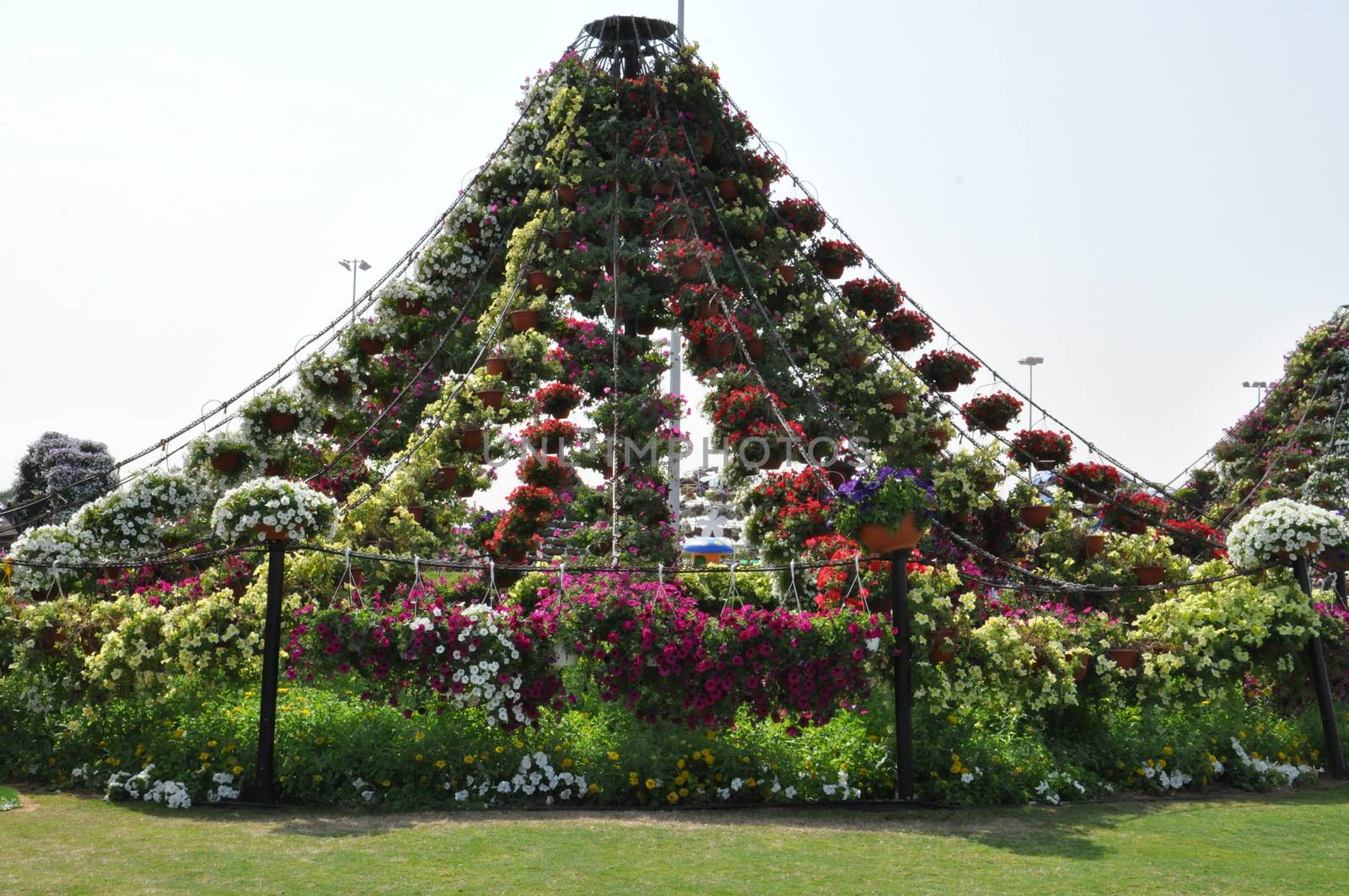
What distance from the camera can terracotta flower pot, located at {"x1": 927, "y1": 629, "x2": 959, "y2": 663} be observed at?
969 centimetres

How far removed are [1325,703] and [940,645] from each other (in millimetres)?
4219

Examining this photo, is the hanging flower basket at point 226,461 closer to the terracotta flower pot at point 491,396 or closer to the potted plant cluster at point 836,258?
the terracotta flower pot at point 491,396

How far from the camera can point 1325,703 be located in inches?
445

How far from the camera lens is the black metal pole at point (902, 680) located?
9312mm

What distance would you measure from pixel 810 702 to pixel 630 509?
520 cm

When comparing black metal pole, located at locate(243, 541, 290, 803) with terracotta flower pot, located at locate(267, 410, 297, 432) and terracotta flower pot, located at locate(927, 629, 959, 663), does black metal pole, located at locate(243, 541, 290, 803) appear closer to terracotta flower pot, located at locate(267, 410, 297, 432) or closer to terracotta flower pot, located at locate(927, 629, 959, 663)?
terracotta flower pot, located at locate(927, 629, 959, 663)

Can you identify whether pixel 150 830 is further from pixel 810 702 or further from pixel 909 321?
pixel 909 321

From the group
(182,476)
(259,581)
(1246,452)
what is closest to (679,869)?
(259,581)

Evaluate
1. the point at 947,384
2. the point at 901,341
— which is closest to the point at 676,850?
the point at 947,384

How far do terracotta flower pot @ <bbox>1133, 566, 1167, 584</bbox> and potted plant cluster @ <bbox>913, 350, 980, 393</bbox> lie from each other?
405cm

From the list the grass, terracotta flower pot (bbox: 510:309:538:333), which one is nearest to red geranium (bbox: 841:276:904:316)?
terracotta flower pot (bbox: 510:309:538:333)

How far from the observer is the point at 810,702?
9.32 meters

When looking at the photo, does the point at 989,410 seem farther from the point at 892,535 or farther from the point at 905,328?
the point at 892,535

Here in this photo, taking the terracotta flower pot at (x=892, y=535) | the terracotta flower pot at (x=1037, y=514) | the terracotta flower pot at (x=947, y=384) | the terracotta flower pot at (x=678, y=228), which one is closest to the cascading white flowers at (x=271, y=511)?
the terracotta flower pot at (x=892, y=535)
